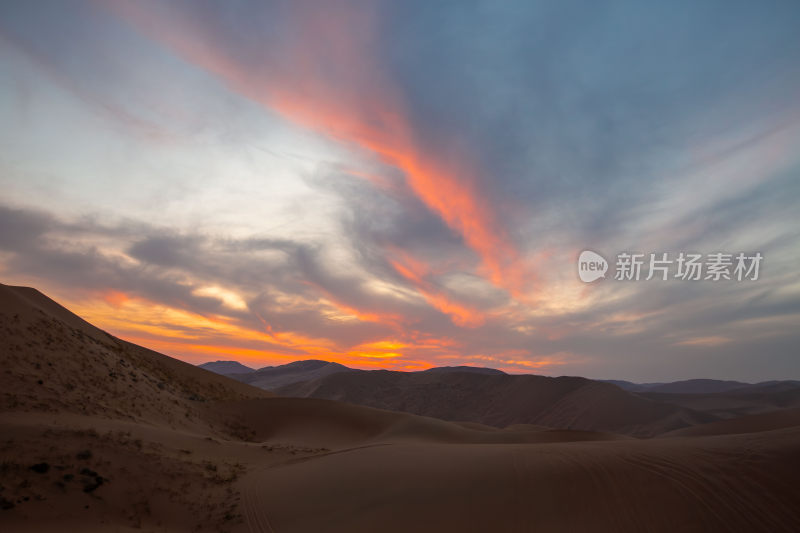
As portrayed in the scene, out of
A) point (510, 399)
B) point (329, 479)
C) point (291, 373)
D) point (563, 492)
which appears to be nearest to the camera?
point (563, 492)

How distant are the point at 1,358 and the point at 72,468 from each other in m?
7.69

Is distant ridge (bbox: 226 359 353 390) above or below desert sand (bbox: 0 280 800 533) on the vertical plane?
below

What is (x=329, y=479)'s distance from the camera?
11.4 metres

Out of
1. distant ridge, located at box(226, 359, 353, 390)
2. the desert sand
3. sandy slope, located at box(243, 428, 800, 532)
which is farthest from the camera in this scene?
distant ridge, located at box(226, 359, 353, 390)

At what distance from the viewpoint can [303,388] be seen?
76.5m

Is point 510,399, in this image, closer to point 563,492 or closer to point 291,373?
point 563,492

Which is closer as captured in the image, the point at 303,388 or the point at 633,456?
the point at 633,456

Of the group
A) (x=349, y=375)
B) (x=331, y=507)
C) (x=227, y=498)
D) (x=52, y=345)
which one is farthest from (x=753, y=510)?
(x=349, y=375)

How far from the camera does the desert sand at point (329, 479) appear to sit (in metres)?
7.58

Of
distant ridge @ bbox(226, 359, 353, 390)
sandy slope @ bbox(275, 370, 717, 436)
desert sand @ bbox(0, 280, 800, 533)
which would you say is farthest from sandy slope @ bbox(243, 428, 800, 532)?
distant ridge @ bbox(226, 359, 353, 390)

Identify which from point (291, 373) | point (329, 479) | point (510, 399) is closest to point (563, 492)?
point (329, 479)

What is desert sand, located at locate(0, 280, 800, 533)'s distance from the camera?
7582 millimetres

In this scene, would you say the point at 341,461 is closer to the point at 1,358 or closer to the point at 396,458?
the point at 396,458

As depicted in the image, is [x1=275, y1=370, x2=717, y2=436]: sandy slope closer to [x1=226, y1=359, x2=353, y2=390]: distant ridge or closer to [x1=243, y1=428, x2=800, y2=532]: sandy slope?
[x1=243, y1=428, x2=800, y2=532]: sandy slope
